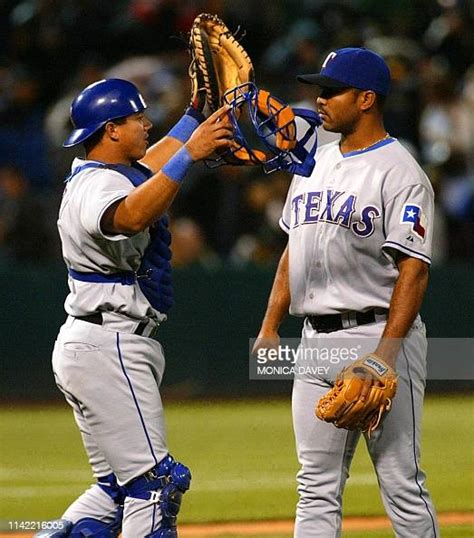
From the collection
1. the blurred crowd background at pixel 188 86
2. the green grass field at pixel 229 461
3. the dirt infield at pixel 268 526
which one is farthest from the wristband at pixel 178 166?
the blurred crowd background at pixel 188 86

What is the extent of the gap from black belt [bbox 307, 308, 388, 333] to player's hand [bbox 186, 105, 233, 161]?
81 centimetres

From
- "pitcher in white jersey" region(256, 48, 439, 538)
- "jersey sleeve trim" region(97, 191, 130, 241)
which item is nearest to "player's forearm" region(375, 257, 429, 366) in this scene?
"pitcher in white jersey" region(256, 48, 439, 538)

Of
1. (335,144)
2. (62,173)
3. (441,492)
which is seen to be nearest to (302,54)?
(62,173)

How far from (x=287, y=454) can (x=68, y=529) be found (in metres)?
4.30

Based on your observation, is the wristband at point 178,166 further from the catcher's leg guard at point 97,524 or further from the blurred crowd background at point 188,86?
the blurred crowd background at point 188,86

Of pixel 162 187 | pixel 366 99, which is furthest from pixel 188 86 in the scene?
pixel 162 187

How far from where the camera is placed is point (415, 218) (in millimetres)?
4715

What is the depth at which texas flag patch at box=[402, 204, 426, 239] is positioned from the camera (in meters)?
4.70

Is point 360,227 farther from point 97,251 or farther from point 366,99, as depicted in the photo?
point 97,251

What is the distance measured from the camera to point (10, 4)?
14.5 meters

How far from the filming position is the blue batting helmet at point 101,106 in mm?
4953

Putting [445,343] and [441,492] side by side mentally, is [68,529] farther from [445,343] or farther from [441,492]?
[445,343]

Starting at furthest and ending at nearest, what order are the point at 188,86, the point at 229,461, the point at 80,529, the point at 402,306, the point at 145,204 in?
the point at 188,86 → the point at 229,461 → the point at 80,529 → the point at 402,306 → the point at 145,204

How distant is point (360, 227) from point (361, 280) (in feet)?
0.67
